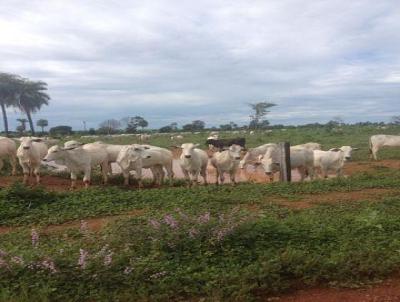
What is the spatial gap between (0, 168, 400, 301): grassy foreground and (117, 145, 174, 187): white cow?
6.41 meters

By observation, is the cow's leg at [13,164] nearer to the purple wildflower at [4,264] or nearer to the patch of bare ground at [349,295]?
the purple wildflower at [4,264]

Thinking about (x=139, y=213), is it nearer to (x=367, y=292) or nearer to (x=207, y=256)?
(x=207, y=256)

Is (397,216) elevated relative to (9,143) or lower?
lower

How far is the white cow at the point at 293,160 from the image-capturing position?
661 inches

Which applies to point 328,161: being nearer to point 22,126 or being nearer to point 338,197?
point 338,197

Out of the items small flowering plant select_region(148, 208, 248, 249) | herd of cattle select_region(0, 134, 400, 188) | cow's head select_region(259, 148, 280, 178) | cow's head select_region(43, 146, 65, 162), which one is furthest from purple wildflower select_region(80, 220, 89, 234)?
cow's head select_region(259, 148, 280, 178)

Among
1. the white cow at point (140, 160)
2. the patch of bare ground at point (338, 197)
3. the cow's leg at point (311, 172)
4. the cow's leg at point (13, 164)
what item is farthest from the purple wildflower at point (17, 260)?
the cow's leg at point (311, 172)

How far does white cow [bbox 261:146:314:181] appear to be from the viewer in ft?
55.1

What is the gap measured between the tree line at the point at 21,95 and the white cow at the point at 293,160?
142 feet

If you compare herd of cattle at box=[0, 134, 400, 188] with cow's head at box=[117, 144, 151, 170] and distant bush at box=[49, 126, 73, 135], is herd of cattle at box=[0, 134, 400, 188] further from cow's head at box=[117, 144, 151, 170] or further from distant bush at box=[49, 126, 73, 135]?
distant bush at box=[49, 126, 73, 135]

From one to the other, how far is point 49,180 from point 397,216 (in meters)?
11.2

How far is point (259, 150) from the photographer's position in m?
21.7

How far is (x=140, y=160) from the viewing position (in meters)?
15.5

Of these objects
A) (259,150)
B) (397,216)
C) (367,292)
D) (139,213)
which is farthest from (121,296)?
(259,150)
